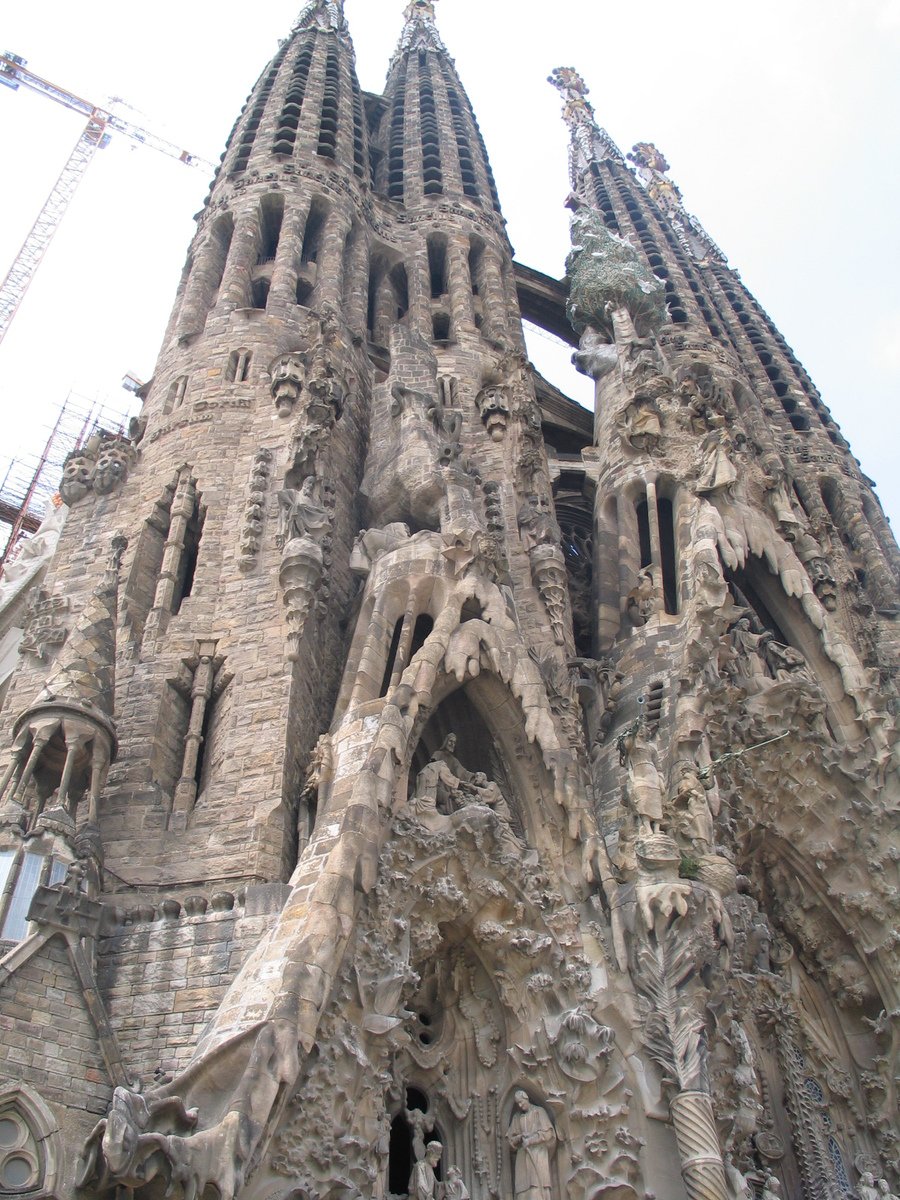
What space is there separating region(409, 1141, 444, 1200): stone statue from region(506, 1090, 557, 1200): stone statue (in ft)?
2.34

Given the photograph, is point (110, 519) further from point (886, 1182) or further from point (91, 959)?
point (886, 1182)

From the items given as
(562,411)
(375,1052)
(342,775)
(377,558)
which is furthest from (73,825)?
(562,411)

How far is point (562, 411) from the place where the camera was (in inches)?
1096

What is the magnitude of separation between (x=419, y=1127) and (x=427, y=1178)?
0.61 metres

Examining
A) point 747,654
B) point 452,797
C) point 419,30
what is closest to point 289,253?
point 747,654

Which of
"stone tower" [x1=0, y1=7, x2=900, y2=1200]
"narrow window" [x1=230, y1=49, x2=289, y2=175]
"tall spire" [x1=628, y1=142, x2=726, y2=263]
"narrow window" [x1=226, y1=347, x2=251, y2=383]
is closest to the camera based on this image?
"stone tower" [x1=0, y1=7, x2=900, y2=1200]

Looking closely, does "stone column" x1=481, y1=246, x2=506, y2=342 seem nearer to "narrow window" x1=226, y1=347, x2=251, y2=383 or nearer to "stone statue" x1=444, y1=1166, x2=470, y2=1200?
"narrow window" x1=226, y1=347, x2=251, y2=383

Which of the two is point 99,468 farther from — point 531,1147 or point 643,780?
point 531,1147

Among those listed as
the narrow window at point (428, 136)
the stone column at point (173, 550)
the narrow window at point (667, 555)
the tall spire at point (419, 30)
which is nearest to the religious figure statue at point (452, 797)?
the stone column at point (173, 550)

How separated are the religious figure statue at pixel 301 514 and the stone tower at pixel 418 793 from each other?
0.33ft

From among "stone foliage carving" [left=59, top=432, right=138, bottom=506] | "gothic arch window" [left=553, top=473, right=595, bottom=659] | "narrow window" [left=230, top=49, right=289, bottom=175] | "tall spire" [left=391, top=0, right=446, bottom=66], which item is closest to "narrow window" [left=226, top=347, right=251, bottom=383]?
"stone foliage carving" [left=59, top=432, right=138, bottom=506]

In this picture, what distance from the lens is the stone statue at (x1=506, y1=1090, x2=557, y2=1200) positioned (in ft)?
34.9

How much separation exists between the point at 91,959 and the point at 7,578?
42.3 feet

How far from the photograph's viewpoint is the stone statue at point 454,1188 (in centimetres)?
1042
